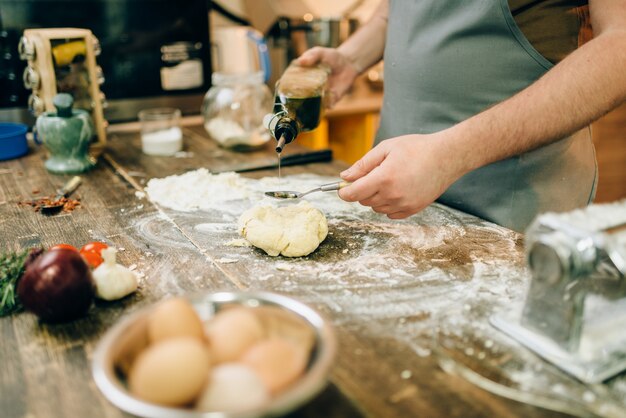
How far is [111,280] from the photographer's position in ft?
3.06

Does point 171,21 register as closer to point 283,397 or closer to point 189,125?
point 189,125

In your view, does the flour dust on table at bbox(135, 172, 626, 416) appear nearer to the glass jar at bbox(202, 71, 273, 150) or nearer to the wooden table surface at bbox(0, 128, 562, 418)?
the wooden table surface at bbox(0, 128, 562, 418)

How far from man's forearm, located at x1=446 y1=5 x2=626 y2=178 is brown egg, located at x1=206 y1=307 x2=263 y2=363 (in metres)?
0.67

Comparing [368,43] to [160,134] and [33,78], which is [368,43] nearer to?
[160,134]

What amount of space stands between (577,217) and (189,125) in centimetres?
197

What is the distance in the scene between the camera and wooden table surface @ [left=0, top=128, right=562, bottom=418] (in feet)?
2.32

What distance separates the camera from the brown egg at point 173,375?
0.58m

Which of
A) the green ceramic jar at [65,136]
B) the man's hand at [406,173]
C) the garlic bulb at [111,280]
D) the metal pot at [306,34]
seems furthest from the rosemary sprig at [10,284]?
the metal pot at [306,34]

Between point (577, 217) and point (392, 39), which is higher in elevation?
point (392, 39)

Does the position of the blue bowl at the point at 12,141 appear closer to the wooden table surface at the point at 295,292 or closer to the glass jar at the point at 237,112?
the wooden table surface at the point at 295,292

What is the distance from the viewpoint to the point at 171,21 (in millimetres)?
2381

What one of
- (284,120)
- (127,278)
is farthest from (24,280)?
(284,120)

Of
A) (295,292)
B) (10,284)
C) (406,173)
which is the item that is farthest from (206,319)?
(406,173)

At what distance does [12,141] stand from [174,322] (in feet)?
5.11
